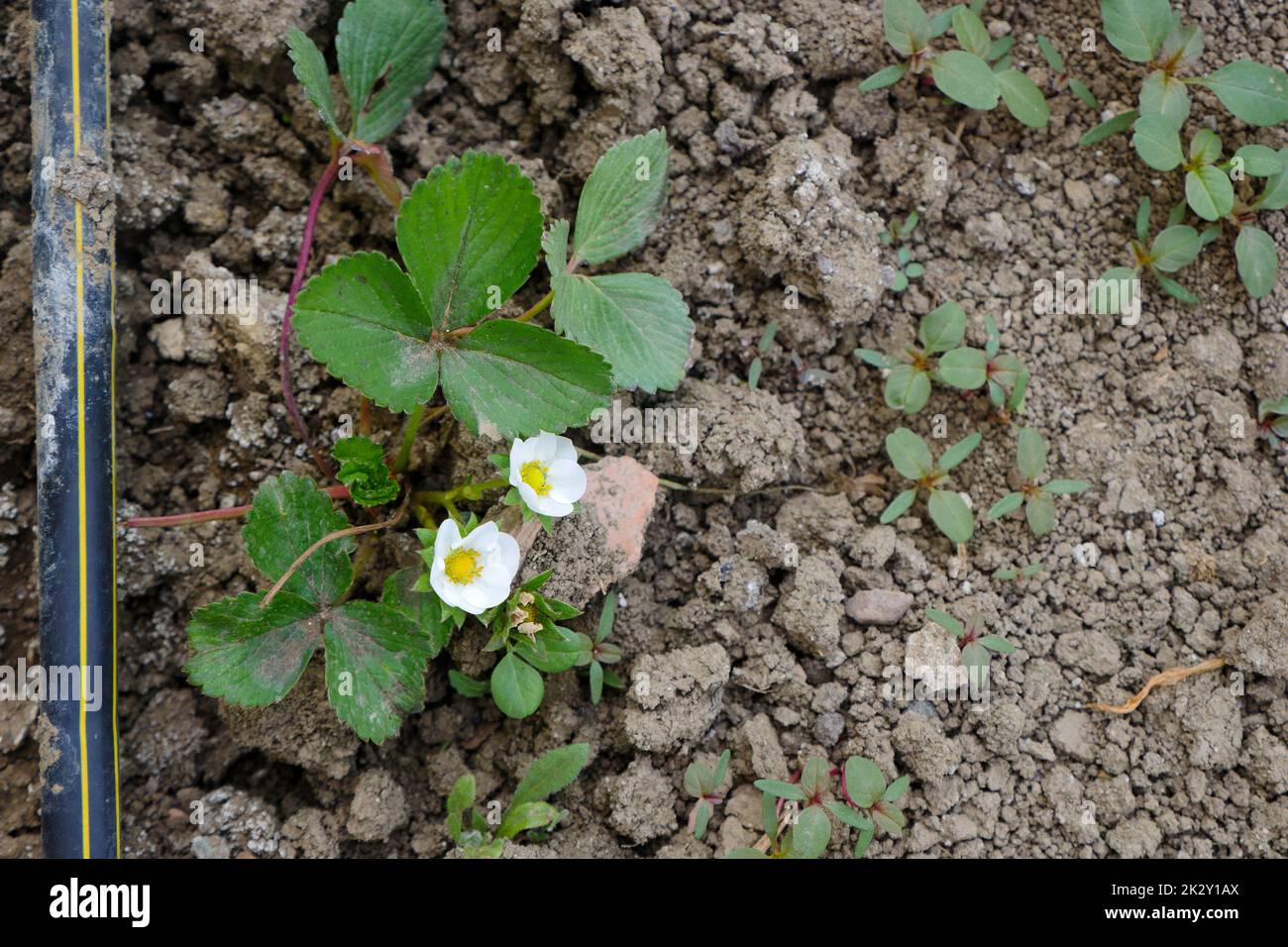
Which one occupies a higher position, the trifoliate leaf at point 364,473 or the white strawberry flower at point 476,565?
the trifoliate leaf at point 364,473

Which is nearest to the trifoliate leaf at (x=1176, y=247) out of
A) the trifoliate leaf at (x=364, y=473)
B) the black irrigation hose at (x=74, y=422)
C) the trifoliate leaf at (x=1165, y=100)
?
the trifoliate leaf at (x=1165, y=100)

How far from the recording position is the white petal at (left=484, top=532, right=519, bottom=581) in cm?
202

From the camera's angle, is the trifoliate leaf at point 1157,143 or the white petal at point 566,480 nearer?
the white petal at point 566,480

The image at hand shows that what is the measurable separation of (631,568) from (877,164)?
123cm

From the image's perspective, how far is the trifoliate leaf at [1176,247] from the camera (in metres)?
2.56

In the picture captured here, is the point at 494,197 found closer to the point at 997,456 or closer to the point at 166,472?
the point at 166,472

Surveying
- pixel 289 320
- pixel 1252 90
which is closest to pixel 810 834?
pixel 289 320

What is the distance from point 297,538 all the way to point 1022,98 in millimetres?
2075

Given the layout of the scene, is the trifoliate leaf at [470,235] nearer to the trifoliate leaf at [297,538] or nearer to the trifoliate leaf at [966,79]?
the trifoliate leaf at [297,538]

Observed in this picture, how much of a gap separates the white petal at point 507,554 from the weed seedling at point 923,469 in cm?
95

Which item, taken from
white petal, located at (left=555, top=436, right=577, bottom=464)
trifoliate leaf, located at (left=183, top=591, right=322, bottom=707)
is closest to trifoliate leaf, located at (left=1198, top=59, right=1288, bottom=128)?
white petal, located at (left=555, top=436, right=577, bottom=464)

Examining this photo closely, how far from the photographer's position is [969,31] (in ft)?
8.53

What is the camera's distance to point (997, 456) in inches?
99.9
